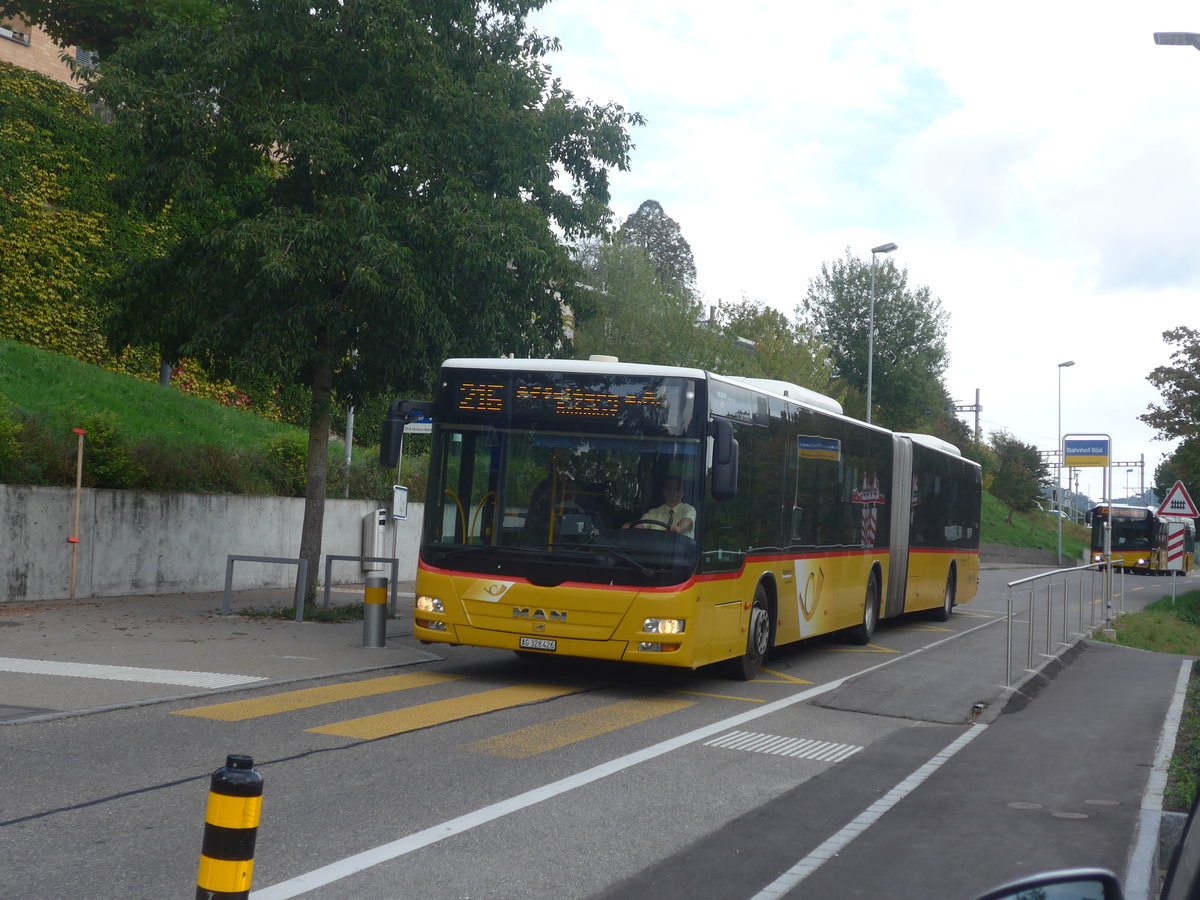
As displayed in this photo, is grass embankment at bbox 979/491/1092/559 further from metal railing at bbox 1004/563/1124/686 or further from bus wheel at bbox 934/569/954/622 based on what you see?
bus wheel at bbox 934/569/954/622

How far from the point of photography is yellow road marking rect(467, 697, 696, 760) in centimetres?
859

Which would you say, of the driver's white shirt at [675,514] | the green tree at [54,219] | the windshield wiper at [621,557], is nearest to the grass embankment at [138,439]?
the green tree at [54,219]

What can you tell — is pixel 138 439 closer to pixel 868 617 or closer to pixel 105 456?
pixel 105 456

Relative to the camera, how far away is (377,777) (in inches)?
293

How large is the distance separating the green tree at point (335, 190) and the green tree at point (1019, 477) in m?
65.4

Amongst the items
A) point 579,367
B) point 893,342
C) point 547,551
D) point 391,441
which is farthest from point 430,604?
point 893,342

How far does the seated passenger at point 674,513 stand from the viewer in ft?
36.5

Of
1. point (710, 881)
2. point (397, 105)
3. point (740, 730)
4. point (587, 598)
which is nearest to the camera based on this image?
Answer: point (710, 881)

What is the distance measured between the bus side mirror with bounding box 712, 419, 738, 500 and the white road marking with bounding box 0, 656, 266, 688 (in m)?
4.29

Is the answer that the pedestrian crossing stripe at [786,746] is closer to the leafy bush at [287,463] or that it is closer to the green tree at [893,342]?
the leafy bush at [287,463]

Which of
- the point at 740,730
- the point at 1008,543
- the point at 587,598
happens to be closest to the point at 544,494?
the point at 587,598

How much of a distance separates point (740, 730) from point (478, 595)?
2738mm

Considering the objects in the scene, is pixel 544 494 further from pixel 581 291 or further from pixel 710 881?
pixel 581 291

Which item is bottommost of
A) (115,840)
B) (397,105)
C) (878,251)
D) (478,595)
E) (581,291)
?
(115,840)
